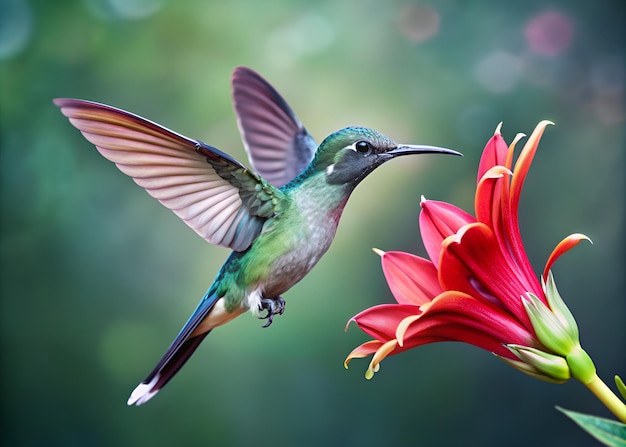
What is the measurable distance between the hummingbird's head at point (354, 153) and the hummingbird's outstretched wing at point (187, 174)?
66mm

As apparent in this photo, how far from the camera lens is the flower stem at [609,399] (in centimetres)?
39

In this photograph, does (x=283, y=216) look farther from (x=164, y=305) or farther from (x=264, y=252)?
(x=164, y=305)

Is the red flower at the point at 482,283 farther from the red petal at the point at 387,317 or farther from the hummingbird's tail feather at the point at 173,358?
the hummingbird's tail feather at the point at 173,358

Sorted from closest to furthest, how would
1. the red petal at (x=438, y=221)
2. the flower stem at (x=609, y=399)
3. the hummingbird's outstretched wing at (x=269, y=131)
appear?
the flower stem at (x=609, y=399)
the red petal at (x=438, y=221)
the hummingbird's outstretched wing at (x=269, y=131)

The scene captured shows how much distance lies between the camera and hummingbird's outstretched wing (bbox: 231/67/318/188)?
774mm

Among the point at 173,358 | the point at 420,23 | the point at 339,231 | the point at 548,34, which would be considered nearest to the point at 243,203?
the point at 173,358

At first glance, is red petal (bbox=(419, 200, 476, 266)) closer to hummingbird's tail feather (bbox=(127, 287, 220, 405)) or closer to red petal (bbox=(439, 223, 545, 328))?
red petal (bbox=(439, 223, 545, 328))

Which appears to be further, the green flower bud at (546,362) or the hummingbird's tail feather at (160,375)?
the hummingbird's tail feather at (160,375)

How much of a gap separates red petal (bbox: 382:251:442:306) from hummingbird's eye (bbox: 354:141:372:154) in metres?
0.12

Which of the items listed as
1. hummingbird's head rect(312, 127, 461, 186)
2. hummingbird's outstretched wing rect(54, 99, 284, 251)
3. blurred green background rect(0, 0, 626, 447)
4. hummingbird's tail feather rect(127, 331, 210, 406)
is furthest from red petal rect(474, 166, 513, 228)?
blurred green background rect(0, 0, 626, 447)

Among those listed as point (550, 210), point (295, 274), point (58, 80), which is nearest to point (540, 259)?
point (550, 210)

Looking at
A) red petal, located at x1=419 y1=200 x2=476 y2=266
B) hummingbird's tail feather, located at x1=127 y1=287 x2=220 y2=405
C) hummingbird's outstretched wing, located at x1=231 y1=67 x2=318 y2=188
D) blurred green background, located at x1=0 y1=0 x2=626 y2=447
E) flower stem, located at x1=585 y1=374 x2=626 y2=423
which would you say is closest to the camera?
flower stem, located at x1=585 y1=374 x2=626 y2=423

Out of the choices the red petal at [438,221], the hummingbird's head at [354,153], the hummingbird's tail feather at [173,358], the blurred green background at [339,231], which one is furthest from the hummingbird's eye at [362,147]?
the blurred green background at [339,231]

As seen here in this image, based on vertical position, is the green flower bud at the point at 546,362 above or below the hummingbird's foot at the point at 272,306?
above
